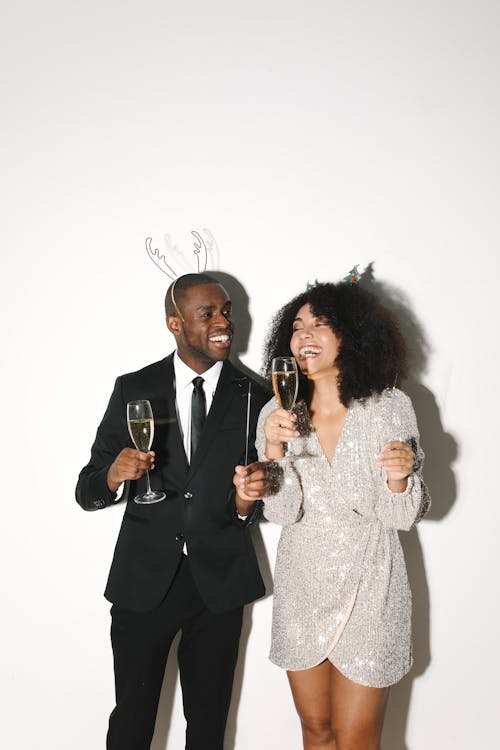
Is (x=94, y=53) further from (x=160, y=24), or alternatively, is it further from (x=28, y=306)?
(x=28, y=306)

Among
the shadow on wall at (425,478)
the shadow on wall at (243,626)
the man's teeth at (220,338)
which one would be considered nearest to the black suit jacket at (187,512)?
the man's teeth at (220,338)

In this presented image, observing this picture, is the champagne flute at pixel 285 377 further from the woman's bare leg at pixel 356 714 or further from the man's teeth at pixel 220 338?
the woman's bare leg at pixel 356 714

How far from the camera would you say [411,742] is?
293 cm

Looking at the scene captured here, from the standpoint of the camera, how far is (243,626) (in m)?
2.89

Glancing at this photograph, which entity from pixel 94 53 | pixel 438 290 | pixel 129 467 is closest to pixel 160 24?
pixel 94 53

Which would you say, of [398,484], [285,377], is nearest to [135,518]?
[285,377]

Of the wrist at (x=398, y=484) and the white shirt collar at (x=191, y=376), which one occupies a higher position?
the white shirt collar at (x=191, y=376)

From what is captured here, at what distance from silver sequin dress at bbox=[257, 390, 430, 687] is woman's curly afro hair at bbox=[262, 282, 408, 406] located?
6 cm

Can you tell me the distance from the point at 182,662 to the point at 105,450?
82 cm

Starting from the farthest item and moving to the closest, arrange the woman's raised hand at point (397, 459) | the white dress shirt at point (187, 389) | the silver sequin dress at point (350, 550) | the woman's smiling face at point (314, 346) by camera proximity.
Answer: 1. the white dress shirt at point (187, 389)
2. the woman's smiling face at point (314, 346)
3. the silver sequin dress at point (350, 550)
4. the woman's raised hand at point (397, 459)

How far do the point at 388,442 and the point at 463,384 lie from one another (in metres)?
0.92

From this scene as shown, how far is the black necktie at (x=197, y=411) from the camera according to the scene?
2.44m

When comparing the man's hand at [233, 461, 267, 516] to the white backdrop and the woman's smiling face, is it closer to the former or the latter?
the woman's smiling face

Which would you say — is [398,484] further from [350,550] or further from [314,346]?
[314,346]
